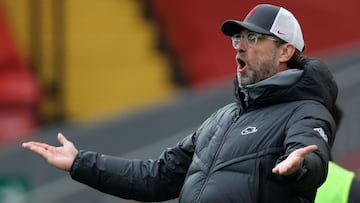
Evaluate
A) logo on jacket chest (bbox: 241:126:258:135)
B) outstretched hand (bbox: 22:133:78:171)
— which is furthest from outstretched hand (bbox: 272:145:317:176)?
outstretched hand (bbox: 22:133:78:171)

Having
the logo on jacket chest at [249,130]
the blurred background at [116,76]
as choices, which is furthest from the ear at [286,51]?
the blurred background at [116,76]

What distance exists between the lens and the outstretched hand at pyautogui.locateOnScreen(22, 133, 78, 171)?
168 inches

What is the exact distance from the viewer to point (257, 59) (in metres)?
3.90

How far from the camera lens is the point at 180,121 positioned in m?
9.27

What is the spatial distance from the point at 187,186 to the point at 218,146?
6.9 inches

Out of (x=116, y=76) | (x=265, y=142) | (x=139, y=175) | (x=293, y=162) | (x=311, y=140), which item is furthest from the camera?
(x=116, y=76)

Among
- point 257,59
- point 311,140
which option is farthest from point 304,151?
point 257,59

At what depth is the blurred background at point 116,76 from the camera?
878 centimetres

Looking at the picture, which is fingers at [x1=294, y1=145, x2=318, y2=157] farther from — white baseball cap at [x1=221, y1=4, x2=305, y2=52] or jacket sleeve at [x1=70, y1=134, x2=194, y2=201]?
jacket sleeve at [x1=70, y1=134, x2=194, y2=201]

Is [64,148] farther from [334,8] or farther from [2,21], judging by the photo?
[334,8]

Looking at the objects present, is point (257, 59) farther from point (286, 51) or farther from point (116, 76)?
point (116, 76)

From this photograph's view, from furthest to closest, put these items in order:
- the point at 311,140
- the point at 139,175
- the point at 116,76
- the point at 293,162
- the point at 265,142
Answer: the point at 116,76 < the point at 139,175 < the point at 265,142 < the point at 311,140 < the point at 293,162

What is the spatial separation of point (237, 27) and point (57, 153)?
87 cm

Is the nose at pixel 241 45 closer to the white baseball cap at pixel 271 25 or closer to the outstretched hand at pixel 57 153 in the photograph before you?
the white baseball cap at pixel 271 25
